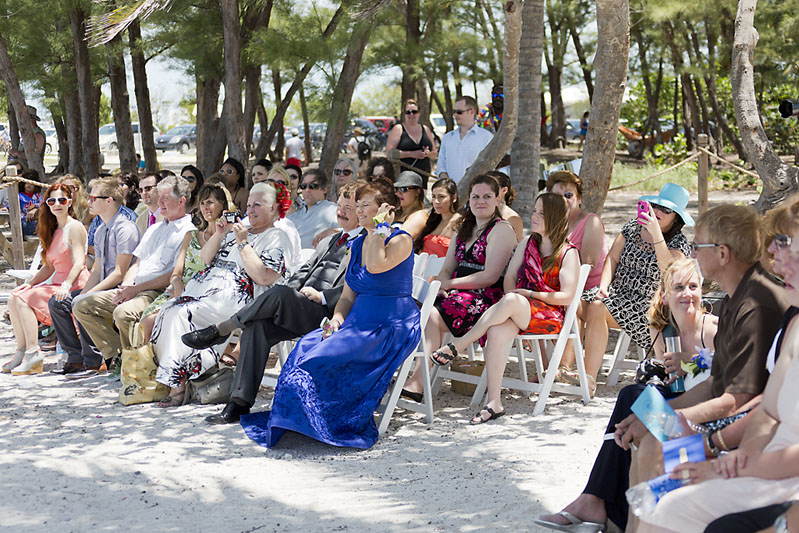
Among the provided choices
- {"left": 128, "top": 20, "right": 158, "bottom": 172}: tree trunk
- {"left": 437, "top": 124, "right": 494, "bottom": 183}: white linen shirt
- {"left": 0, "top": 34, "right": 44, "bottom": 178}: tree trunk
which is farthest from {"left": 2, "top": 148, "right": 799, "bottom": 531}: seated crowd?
{"left": 128, "top": 20, "right": 158, "bottom": 172}: tree trunk

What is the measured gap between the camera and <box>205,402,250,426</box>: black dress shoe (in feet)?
17.2

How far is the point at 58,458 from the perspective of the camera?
4.66 m

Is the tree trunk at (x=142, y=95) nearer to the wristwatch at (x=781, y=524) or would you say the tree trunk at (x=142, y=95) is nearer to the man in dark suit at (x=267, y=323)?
the man in dark suit at (x=267, y=323)

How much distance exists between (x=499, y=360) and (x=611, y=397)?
0.86 metres

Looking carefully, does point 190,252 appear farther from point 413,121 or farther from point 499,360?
point 413,121

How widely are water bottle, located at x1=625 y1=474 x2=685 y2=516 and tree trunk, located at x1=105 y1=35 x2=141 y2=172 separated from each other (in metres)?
13.3

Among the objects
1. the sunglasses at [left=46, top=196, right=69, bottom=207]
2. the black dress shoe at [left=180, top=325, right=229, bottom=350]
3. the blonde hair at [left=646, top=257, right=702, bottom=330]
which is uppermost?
the sunglasses at [left=46, top=196, right=69, bottom=207]

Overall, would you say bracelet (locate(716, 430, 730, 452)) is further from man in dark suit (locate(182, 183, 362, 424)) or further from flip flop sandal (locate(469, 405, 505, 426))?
man in dark suit (locate(182, 183, 362, 424))

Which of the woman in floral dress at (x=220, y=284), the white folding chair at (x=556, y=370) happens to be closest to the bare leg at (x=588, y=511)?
the white folding chair at (x=556, y=370)

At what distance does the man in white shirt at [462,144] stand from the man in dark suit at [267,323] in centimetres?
302

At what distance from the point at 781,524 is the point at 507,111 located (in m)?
6.31

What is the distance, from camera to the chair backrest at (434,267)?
5898 millimetres

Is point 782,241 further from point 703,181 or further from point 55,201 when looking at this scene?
point 55,201

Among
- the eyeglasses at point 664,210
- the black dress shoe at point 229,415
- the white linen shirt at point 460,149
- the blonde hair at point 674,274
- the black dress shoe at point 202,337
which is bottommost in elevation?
the black dress shoe at point 229,415
